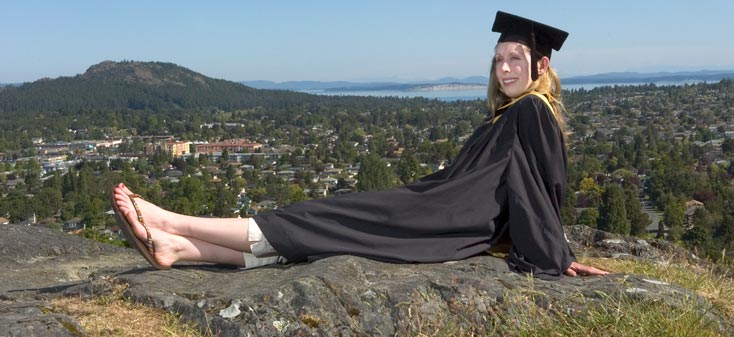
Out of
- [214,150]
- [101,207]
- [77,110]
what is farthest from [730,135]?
[77,110]

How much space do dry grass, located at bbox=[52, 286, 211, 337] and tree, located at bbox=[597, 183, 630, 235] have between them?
18.9 metres

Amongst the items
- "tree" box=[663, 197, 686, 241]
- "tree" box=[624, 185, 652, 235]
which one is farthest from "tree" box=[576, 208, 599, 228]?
"tree" box=[663, 197, 686, 241]

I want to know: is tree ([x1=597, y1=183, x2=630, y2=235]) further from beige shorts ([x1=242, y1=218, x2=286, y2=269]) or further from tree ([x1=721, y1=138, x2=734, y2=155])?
tree ([x1=721, y1=138, x2=734, y2=155])

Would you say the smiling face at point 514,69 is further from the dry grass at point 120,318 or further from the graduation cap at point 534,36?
the dry grass at point 120,318

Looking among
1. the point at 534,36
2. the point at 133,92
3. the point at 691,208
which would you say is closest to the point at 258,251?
the point at 534,36

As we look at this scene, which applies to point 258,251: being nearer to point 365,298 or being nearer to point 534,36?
point 365,298

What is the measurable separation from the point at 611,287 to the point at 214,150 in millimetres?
62980

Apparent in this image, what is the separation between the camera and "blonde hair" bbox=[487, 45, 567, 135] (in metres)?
3.22

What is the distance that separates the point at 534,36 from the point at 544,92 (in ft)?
0.78

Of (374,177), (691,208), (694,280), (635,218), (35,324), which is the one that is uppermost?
(35,324)

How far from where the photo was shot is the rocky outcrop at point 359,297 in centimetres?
250

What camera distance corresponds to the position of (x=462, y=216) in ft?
9.97

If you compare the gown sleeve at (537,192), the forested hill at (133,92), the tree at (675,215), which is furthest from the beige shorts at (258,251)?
the forested hill at (133,92)

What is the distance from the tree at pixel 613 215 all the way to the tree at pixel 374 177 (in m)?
11.7
